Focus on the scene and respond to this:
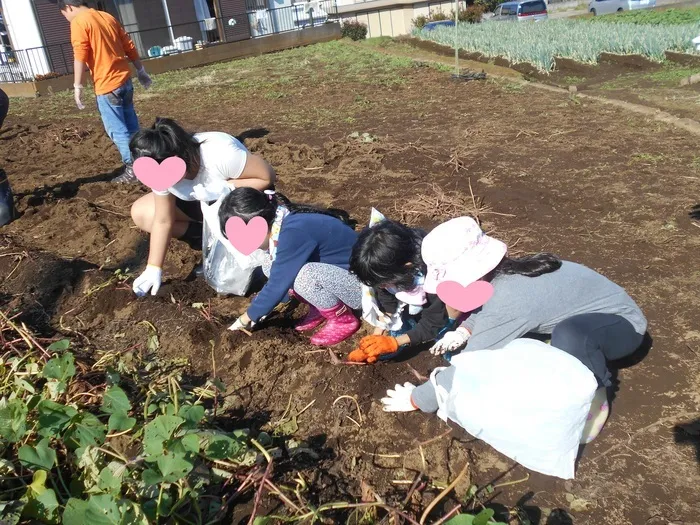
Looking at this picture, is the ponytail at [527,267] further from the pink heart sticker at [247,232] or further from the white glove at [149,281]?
the white glove at [149,281]

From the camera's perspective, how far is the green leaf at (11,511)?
152 cm

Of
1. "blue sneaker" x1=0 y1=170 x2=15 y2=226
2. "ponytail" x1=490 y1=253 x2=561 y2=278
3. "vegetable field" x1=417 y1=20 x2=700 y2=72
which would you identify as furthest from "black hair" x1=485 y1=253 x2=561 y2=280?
"vegetable field" x1=417 y1=20 x2=700 y2=72

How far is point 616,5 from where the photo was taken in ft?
71.0

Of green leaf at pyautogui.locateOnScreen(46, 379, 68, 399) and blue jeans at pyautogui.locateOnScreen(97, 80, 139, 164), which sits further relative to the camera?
blue jeans at pyautogui.locateOnScreen(97, 80, 139, 164)

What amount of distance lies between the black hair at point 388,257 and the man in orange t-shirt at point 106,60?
308 cm

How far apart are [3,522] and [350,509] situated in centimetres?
93

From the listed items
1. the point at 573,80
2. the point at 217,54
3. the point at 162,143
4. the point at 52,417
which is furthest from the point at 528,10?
the point at 52,417

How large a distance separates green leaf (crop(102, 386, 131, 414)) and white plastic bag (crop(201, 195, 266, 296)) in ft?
3.40

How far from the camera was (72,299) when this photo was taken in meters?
3.05

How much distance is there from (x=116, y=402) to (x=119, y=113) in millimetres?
3470

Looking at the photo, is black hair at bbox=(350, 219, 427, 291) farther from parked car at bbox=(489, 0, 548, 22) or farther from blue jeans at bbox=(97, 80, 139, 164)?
parked car at bbox=(489, 0, 548, 22)

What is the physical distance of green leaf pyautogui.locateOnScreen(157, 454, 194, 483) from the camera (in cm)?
152

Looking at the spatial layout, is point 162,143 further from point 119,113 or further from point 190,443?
point 119,113

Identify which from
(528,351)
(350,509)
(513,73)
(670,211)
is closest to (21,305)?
(350,509)
